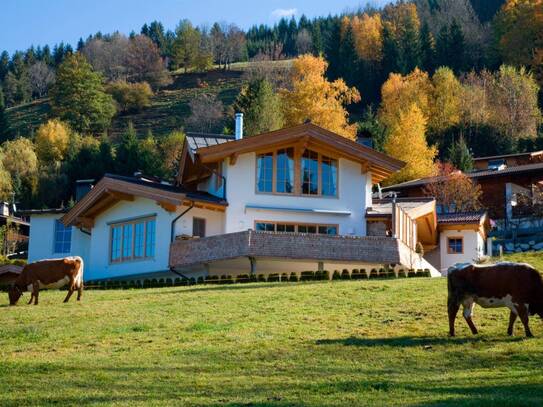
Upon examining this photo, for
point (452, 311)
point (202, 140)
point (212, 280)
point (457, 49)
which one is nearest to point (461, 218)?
point (202, 140)

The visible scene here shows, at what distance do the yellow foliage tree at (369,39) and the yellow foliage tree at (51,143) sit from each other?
43365mm

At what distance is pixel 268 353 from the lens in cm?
1855

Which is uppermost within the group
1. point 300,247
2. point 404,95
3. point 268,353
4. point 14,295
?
point 404,95

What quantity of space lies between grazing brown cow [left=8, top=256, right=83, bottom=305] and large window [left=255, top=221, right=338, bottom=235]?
13.3 m

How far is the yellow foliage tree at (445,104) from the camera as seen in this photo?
318ft

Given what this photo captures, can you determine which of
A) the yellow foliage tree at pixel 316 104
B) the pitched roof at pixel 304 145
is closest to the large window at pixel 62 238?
the pitched roof at pixel 304 145

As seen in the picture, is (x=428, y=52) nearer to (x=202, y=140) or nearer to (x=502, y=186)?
(x=502, y=186)

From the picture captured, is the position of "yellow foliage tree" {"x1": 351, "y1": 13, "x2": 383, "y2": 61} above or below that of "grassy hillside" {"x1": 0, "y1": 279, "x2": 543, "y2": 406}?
above

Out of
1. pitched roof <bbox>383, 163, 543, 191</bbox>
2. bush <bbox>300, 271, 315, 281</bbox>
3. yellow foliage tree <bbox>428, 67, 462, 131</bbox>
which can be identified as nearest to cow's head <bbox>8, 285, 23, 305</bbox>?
bush <bbox>300, 271, 315, 281</bbox>

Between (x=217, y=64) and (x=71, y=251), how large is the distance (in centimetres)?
13609

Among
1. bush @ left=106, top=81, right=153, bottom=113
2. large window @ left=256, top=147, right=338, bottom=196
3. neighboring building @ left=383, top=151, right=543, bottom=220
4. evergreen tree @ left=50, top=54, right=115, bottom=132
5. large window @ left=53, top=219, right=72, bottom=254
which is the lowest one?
large window @ left=53, top=219, right=72, bottom=254

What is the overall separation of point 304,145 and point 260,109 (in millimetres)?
42707

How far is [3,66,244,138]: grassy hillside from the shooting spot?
136 meters

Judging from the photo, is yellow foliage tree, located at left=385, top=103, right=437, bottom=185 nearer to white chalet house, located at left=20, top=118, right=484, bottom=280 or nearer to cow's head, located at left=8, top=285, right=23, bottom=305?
white chalet house, located at left=20, top=118, right=484, bottom=280
